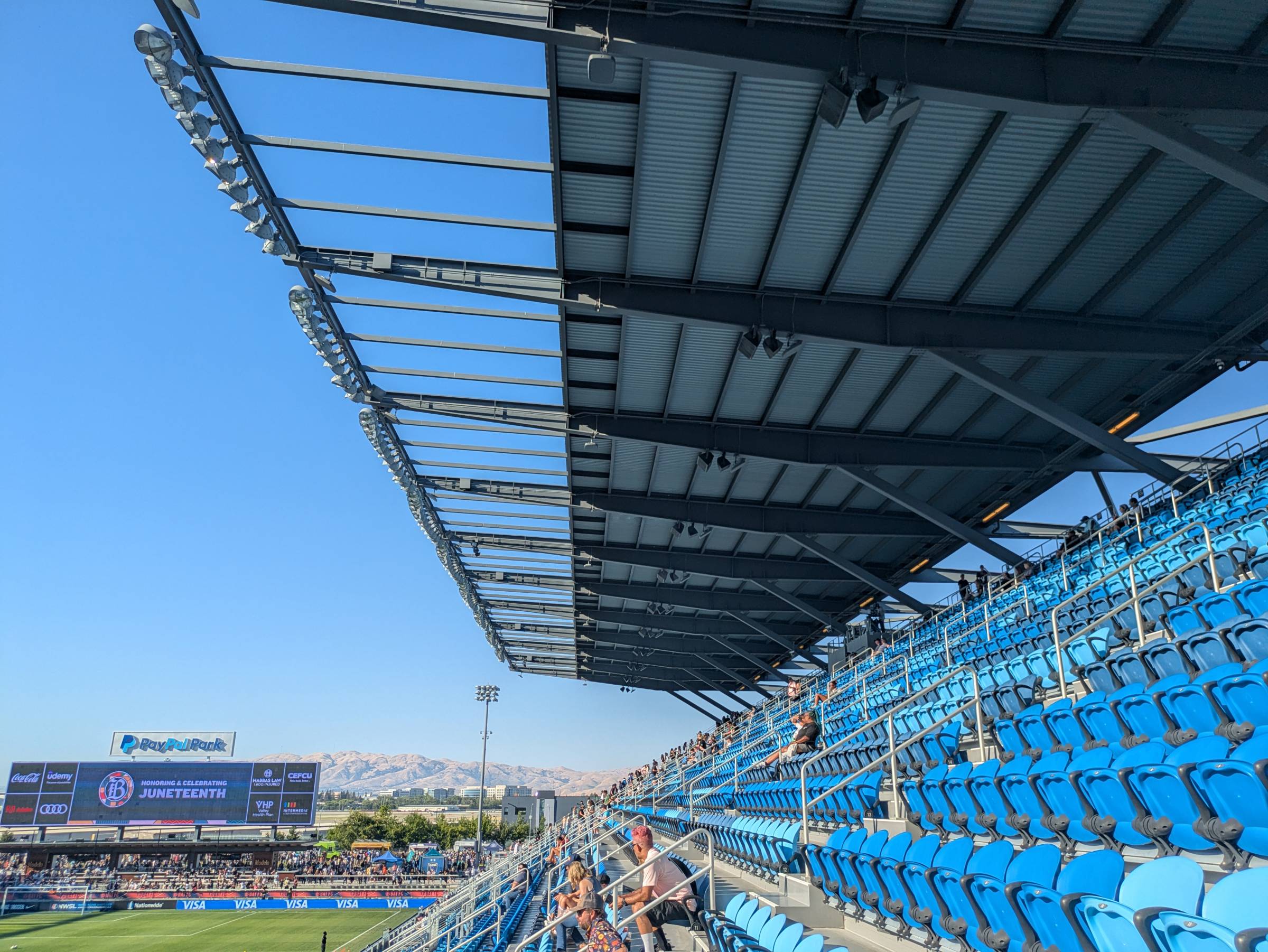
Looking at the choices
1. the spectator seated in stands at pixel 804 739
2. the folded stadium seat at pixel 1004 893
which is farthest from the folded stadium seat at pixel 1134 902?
the spectator seated in stands at pixel 804 739

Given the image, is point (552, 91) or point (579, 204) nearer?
point (552, 91)

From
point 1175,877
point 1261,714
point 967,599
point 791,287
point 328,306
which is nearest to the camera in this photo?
point 1175,877

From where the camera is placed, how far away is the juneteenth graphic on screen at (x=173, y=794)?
53812mm

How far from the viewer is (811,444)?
19609 millimetres

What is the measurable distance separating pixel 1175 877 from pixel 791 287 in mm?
11792

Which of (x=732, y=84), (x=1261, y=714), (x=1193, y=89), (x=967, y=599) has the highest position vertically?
(x=732, y=84)

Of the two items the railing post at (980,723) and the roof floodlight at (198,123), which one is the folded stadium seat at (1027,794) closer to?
the railing post at (980,723)

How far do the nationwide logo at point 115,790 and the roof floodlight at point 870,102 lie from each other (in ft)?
200

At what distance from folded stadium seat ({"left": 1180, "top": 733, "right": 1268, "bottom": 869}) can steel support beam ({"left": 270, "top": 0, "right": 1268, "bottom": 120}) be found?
24.1ft

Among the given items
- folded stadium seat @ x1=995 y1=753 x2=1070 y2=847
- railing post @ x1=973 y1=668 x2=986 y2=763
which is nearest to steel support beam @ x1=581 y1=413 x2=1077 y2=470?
railing post @ x1=973 y1=668 x2=986 y2=763

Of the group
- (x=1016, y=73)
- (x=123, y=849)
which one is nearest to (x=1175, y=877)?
(x=1016, y=73)

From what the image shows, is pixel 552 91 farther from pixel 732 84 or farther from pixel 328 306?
pixel 328 306

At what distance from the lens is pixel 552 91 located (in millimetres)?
10406

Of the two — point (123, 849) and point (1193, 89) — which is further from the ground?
point (1193, 89)
